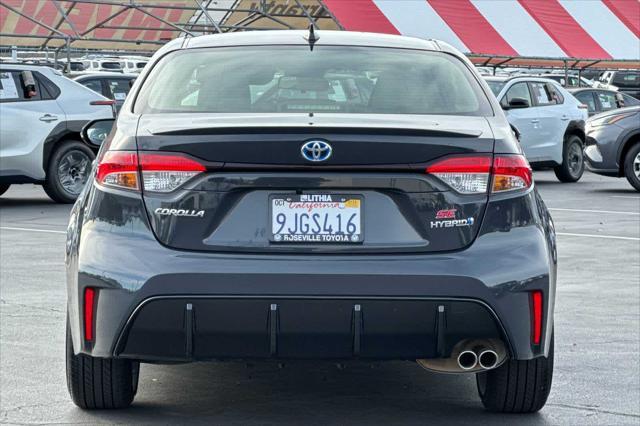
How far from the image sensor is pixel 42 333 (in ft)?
25.4

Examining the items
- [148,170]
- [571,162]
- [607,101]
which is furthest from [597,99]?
[148,170]

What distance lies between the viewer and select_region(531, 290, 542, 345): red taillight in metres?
5.18

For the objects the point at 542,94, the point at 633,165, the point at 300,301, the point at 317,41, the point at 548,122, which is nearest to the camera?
the point at 300,301

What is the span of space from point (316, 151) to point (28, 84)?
40.4 ft

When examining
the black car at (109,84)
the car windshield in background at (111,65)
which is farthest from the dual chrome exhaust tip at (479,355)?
the car windshield in background at (111,65)

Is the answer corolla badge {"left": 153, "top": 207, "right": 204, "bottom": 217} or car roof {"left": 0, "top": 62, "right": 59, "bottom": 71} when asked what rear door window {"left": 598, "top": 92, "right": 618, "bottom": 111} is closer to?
car roof {"left": 0, "top": 62, "right": 59, "bottom": 71}

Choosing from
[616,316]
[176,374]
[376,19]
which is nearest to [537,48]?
[376,19]

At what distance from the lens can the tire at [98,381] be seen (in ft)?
18.4

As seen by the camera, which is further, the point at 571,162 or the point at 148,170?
the point at 571,162

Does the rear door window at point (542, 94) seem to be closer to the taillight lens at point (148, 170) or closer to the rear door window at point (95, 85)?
the rear door window at point (95, 85)

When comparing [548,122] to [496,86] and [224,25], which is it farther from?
[224,25]

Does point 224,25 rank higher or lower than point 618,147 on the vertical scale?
higher

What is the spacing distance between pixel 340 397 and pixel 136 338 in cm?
133

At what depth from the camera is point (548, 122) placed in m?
21.5
